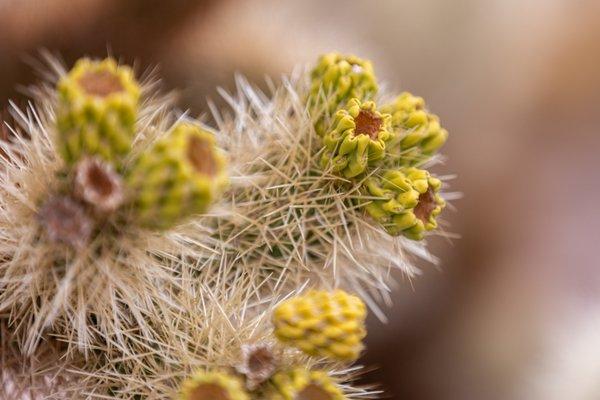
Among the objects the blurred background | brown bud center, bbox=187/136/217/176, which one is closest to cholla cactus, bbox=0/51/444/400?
brown bud center, bbox=187/136/217/176

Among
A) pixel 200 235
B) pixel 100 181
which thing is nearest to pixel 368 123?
pixel 200 235

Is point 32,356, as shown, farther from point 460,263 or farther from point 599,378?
point 599,378

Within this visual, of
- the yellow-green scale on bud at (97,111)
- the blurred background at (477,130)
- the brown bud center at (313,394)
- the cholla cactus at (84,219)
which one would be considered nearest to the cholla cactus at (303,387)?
the brown bud center at (313,394)

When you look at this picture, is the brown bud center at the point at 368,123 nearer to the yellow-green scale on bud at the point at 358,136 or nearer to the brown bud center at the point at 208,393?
the yellow-green scale on bud at the point at 358,136

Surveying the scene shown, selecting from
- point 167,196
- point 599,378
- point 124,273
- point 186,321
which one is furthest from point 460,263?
point 167,196

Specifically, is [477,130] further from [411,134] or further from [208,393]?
[208,393]

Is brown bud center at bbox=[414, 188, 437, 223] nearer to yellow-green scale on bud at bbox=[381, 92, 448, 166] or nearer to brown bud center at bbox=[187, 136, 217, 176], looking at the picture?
yellow-green scale on bud at bbox=[381, 92, 448, 166]
